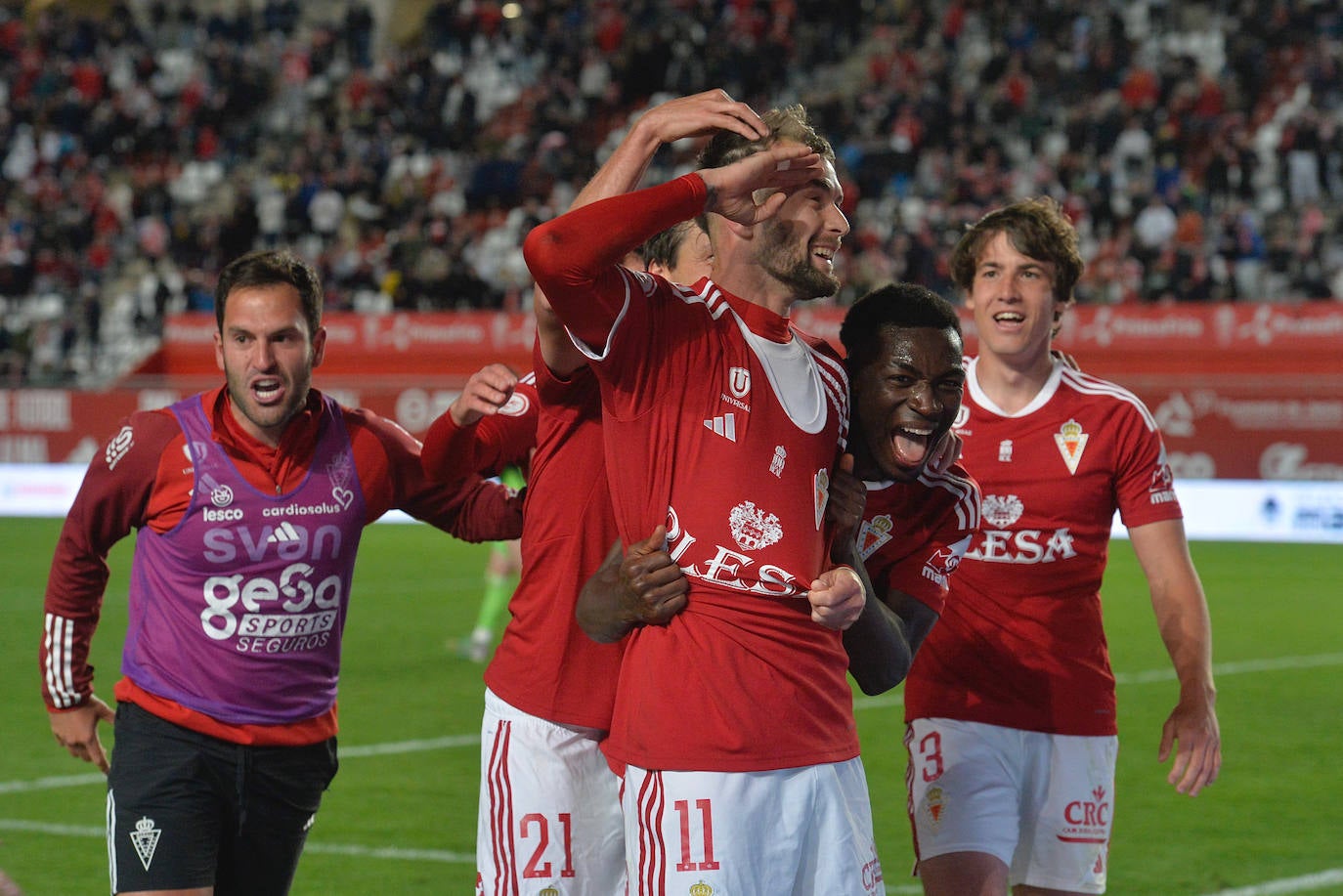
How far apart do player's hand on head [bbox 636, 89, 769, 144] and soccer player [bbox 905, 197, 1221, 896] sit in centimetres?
193

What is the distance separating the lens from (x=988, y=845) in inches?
181

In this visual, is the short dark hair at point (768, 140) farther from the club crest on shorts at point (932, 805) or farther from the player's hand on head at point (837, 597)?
the club crest on shorts at point (932, 805)

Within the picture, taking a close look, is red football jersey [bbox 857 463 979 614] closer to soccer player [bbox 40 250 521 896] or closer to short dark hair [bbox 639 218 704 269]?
short dark hair [bbox 639 218 704 269]

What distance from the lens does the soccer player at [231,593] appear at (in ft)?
14.4

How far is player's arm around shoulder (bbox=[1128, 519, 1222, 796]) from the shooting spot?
4531 millimetres

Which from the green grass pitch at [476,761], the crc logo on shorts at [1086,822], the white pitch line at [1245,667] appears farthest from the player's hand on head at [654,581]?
the white pitch line at [1245,667]

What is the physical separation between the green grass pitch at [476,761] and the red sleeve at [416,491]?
2654 mm

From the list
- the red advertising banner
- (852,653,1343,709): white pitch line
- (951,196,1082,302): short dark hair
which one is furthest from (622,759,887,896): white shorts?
the red advertising banner

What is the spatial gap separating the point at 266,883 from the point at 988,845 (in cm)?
194

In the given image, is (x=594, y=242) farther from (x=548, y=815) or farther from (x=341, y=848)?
(x=341, y=848)

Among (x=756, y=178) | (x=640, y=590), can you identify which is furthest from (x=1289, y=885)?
(x=756, y=178)

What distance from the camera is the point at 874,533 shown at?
12.8ft

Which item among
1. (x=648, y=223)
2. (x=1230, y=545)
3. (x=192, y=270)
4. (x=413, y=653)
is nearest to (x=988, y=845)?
(x=648, y=223)

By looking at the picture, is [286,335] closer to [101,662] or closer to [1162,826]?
[1162,826]
